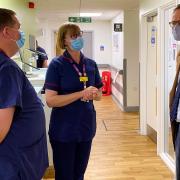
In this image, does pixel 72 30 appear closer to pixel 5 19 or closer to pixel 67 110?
pixel 67 110

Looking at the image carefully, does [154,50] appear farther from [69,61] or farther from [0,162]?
[0,162]

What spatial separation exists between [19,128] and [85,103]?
0.76 meters

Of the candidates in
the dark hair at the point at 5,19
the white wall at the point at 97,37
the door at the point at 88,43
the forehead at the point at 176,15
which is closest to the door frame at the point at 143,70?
the forehead at the point at 176,15

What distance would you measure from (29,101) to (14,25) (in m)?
0.37

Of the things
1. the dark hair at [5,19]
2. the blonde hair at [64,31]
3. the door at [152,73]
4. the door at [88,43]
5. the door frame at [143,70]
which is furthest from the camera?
the door at [88,43]

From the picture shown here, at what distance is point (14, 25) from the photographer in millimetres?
1438

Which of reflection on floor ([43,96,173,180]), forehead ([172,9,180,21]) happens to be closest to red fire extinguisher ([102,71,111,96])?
reflection on floor ([43,96,173,180])

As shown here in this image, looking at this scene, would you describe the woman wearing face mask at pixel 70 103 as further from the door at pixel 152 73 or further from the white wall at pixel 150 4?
the door at pixel 152 73

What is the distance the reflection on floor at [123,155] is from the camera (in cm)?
331

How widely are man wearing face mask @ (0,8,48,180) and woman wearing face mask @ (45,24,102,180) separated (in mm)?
511

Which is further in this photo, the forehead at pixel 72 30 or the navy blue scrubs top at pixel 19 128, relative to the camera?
the forehead at pixel 72 30

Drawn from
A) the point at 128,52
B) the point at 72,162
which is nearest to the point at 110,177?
the point at 72,162

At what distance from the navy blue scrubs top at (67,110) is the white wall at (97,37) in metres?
7.17

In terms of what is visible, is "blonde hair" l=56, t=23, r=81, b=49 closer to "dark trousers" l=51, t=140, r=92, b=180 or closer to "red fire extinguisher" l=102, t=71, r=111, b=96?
"dark trousers" l=51, t=140, r=92, b=180
